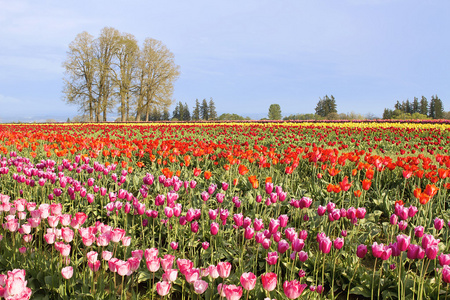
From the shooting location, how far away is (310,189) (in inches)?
186

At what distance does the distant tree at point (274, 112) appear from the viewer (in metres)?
106

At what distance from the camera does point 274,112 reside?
355 ft

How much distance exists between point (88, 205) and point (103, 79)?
39046 mm

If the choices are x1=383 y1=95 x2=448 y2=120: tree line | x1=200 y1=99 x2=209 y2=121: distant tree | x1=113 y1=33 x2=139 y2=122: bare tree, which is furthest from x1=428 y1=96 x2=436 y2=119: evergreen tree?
x1=113 y1=33 x2=139 y2=122: bare tree

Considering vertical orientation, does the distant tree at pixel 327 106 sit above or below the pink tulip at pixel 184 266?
above

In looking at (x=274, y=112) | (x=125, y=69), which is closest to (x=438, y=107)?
(x=274, y=112)

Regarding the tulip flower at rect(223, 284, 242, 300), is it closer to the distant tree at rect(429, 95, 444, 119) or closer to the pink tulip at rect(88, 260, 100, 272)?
the pink tulip at rect(88, 260, 100, 272)

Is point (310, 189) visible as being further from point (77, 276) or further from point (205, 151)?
point (77, 276)

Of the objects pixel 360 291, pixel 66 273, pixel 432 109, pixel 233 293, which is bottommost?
pixel 360 291

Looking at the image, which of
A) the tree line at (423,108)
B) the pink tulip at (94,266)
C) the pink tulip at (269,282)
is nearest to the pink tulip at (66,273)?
the pink tulip at (94,266)

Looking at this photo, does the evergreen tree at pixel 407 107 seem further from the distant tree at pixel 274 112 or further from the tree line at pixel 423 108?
the distant tree at pixel 274 112

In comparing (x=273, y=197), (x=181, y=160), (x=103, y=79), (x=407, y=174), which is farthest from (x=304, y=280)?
(x=103, y=79)

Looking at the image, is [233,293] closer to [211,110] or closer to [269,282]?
[269,282]

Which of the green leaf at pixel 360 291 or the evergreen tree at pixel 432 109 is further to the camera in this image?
the evergreen tree at pixel 432 109
